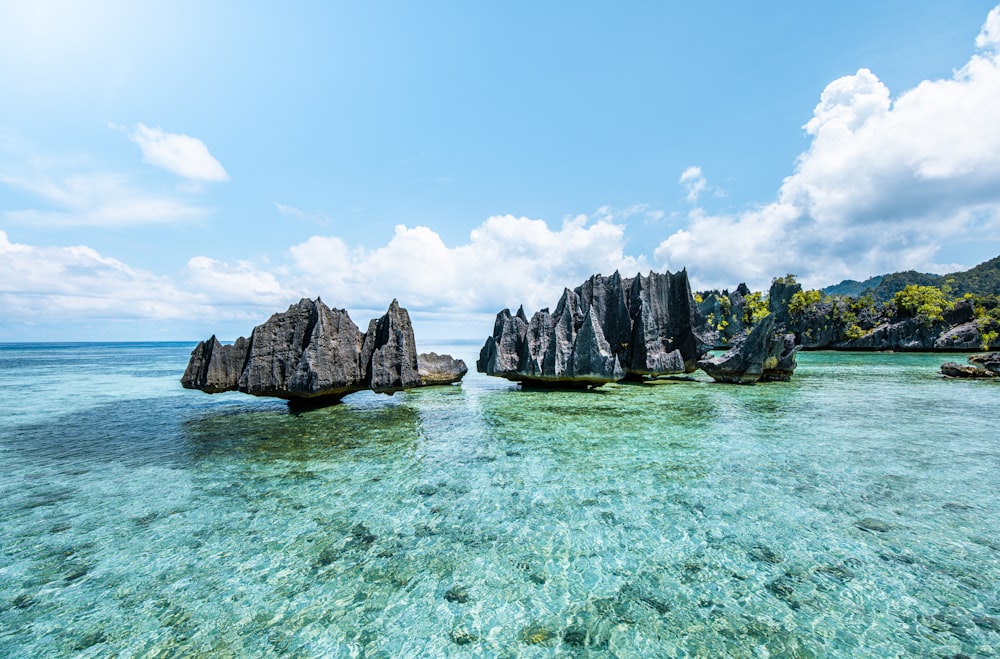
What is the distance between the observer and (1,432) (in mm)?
15352

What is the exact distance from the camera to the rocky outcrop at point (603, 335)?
25.9 m

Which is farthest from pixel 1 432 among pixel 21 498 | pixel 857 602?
pixel 857 602

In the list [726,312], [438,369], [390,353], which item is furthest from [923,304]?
[390,353]

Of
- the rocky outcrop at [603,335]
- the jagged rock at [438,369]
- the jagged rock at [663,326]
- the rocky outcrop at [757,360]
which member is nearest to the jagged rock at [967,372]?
the rocky outcrop at [757,360]

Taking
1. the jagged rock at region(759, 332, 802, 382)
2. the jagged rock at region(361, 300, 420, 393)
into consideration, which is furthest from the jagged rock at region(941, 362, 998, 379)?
the jagged rock at region(361, 300, 420, 393)

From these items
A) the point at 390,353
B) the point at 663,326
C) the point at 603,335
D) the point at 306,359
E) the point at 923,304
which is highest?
the point at 923,304

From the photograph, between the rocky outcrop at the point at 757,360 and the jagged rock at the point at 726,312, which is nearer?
the rocky outcrop at the point at 757,360

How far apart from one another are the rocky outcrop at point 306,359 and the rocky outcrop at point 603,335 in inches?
371

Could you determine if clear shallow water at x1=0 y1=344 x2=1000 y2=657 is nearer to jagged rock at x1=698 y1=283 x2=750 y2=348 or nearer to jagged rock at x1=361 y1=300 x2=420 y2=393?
jagged rock at x1=361 y1=300 x2=420 y2=393

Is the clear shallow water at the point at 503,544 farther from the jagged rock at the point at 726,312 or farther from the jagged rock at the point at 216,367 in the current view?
the jagged rock at the point at 726,312

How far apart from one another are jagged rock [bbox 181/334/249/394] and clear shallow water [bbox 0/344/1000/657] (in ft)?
12.6

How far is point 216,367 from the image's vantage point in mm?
18016

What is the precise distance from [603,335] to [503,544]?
24.3 m

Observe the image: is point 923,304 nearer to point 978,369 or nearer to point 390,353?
point 978,369
